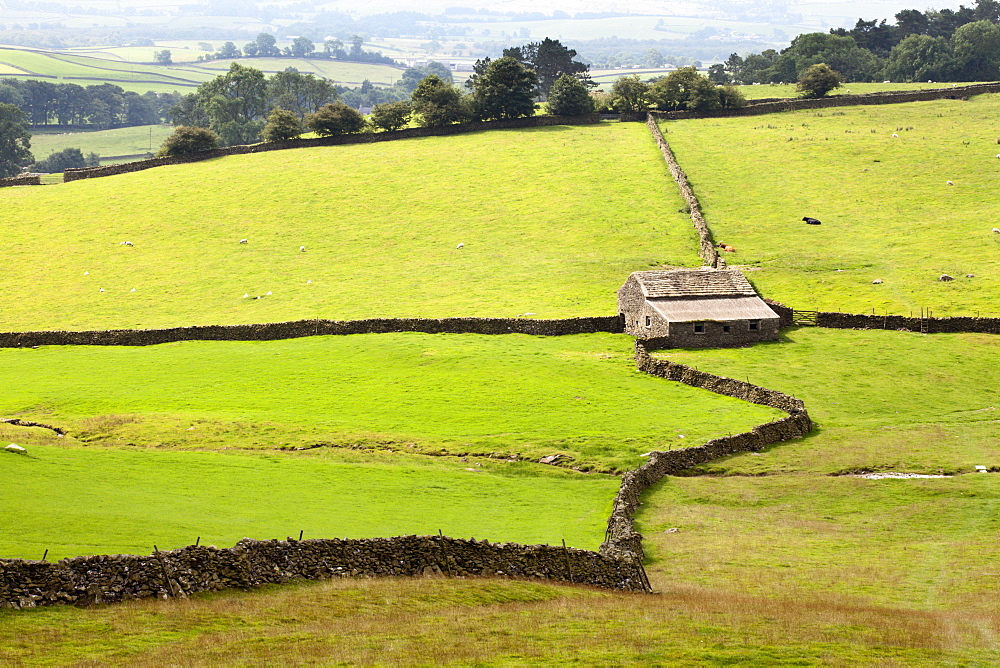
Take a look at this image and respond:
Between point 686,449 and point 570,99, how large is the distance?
256 ft

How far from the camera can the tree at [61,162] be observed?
157000 mm

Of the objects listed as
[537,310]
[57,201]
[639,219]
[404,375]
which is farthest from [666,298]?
[57,201]

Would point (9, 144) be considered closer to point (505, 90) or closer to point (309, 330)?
point (505, 90)

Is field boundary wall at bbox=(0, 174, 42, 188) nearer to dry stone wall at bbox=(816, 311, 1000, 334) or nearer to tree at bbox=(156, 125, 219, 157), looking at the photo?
→ tree at bbox=(156, 125, 219, 157)

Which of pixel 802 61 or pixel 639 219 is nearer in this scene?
pixel 639 219

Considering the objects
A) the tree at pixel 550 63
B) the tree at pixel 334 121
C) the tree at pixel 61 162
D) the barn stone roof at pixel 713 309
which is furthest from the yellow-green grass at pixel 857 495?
the tree at pixel 61 162

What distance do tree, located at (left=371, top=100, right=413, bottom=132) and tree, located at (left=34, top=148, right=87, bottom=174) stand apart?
235ft

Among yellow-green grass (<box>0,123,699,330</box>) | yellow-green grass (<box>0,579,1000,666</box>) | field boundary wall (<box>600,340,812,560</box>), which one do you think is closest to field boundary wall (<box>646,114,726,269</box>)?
yellow-green grass (<box>0,123,699,330</box>)

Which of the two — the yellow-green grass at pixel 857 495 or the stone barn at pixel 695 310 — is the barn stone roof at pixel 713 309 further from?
the yellow-green grass at pixel 857 495

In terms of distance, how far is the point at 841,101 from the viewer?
110 metres

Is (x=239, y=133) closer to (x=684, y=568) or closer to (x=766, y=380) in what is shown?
(x=766, y=380)

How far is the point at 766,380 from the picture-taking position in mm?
45812

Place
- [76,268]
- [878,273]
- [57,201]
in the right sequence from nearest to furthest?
[878,273] → [76,268] → [57,201]

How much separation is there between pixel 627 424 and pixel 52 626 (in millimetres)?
25098
